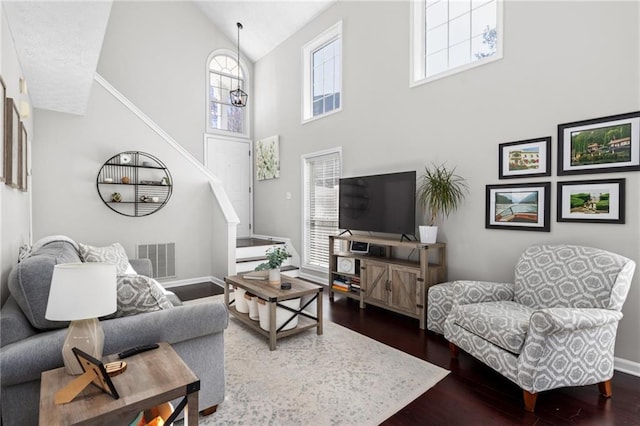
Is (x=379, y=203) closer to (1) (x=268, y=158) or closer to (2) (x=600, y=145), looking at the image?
(2) (x=600, y=145)

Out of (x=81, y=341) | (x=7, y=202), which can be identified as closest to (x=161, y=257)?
(x=7, y=202)

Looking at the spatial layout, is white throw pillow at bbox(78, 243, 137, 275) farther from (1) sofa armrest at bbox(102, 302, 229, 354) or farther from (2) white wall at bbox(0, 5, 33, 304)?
(1) sofa armrest at bbox(102, 302, 229, 354)

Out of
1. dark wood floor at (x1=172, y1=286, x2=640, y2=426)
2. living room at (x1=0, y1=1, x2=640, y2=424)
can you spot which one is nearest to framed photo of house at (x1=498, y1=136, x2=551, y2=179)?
living room at (x1=0, y1=1, x2=640, y2=424)

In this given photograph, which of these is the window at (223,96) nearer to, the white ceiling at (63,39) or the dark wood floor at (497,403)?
the white ceiling at (63,39)

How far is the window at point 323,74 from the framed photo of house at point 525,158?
263 cm

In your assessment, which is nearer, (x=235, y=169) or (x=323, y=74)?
(x=323, y=74)

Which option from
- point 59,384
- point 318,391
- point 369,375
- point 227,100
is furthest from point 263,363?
point 227,100

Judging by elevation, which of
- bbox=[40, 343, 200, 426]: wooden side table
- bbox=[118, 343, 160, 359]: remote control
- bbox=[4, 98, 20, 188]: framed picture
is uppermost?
bbox=[4, 98, 20, 188]: framed picture

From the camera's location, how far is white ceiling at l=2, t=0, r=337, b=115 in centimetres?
197

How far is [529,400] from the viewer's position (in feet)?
6.95

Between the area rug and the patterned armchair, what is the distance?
0.48m

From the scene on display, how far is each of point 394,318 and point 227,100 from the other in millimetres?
5547

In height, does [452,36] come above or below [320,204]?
above

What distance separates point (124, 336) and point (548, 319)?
241cm
